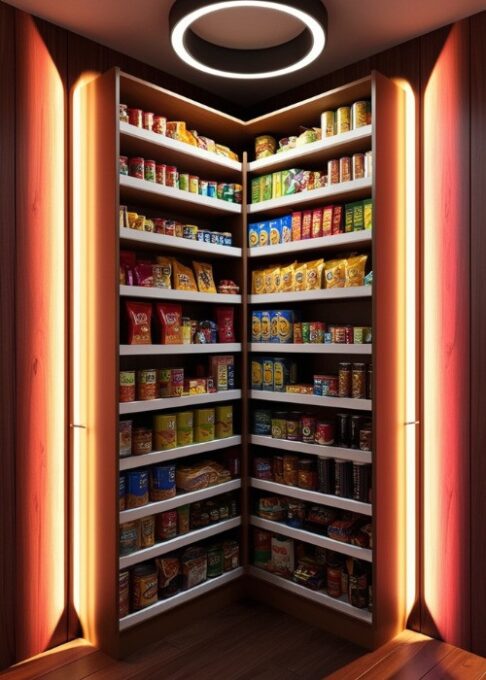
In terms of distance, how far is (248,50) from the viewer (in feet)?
8.14

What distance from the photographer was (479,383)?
2320mm

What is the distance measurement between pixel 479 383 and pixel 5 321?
1975 millimetres

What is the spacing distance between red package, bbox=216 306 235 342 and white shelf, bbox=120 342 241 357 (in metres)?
0.04

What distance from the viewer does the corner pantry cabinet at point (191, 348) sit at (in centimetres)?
230

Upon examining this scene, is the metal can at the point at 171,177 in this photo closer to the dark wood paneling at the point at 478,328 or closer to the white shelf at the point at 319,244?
the white shelf at the point at 319,244

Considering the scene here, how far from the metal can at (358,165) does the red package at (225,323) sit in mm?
923

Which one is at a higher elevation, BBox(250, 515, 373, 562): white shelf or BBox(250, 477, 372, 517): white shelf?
BBox(250, 477, 372, 517): white shelf

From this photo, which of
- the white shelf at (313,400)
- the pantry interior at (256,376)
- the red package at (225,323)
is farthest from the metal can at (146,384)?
the white shelf at (313,400)

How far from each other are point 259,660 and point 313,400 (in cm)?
112

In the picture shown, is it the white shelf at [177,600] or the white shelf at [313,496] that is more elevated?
the white shelf at [313,496]

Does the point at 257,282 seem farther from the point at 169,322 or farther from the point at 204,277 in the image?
the point at 169,322

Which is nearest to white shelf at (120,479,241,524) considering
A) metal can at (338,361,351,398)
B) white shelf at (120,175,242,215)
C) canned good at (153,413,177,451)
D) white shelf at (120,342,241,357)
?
canned good at (153,413,177,451)

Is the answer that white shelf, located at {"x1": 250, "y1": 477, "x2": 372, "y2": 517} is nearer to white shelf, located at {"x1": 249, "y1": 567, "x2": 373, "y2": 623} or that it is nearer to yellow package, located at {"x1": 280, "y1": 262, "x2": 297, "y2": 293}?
white shelf, located at {"x1": 249, "y1": 567, "x2": 373, "y2": 623}

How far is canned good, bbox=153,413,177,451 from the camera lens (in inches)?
99.2
